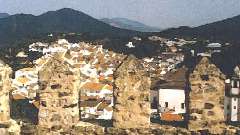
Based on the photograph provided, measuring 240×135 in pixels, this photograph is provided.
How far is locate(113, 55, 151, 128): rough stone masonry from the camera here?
1014cm

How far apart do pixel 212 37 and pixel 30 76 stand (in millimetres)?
61777

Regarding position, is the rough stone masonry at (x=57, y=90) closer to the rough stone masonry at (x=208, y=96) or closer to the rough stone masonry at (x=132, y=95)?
the rough stone masonry at (x=132, y=95)

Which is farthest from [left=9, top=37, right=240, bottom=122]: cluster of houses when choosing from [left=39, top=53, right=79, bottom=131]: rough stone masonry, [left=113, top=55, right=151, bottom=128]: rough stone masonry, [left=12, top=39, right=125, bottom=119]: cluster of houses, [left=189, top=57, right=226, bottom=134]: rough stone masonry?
[left=113, top=55, right=151, bottom=128]: rough stone masonry

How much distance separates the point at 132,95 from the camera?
33.4 ft

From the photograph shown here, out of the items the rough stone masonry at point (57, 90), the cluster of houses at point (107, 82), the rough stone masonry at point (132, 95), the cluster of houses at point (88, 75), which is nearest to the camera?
the rough stone masonry at point (132, 95)

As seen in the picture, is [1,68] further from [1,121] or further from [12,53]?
[12,53]

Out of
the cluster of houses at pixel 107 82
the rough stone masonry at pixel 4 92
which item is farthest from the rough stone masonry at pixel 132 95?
the rough stone masonry at pixel 4 92

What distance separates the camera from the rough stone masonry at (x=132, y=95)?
10141 millimetres

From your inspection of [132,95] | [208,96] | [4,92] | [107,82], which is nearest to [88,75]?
[107,82]

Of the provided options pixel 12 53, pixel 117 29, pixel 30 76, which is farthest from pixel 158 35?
pixel 30 76

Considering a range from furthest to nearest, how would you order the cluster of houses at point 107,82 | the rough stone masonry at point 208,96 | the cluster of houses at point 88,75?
the cluster of houses at point 88,75 → the cluster of houses at point 107,82 → the rough stone masonry at point 208,96

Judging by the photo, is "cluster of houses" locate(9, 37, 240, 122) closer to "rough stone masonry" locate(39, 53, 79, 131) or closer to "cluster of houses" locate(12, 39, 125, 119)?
"cluster of houses" locate(12, 39, 125, 119)

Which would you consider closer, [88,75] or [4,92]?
[4,92]

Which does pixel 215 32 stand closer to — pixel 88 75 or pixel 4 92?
pixel 88 75
